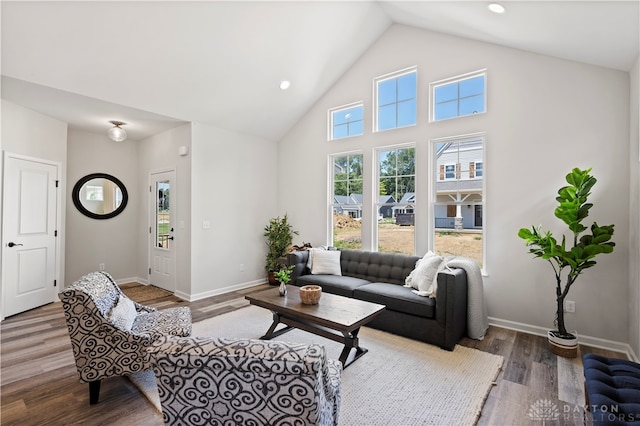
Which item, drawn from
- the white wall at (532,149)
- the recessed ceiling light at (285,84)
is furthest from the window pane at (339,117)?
the recessed ceiling light at (285,84)

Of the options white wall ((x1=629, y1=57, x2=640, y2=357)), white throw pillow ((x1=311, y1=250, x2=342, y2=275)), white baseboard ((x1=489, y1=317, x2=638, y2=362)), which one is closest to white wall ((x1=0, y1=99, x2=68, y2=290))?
white throw pillow ((x1=311, y1=250, x2=342, y2=275))

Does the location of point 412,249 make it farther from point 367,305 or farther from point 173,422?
point 173,422

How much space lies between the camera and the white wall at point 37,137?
391 cm

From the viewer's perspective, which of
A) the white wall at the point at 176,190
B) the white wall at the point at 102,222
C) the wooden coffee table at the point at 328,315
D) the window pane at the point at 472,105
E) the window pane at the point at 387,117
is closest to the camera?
the wooden coffee table at the point at 328,315

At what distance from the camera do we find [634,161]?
280cm

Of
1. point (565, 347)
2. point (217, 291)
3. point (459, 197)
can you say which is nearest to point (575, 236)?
point (565, 347)

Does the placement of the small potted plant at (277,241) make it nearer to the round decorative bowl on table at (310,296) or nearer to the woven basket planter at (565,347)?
the round decorative bowl on table at (310,296)

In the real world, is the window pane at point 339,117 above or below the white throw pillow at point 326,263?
above

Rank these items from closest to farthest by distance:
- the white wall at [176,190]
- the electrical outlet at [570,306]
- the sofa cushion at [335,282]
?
the electrical outlet at [570,306] → the sofa cushion at [335,282] → the white wall at [176,190]

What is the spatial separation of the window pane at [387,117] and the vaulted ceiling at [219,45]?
1.02 m

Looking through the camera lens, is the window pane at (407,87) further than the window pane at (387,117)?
No

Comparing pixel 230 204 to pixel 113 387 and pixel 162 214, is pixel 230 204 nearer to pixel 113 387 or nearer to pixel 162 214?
pixel 162 214

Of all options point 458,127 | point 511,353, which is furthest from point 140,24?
point 511,353

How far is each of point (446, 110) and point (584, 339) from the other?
10.1 ft
